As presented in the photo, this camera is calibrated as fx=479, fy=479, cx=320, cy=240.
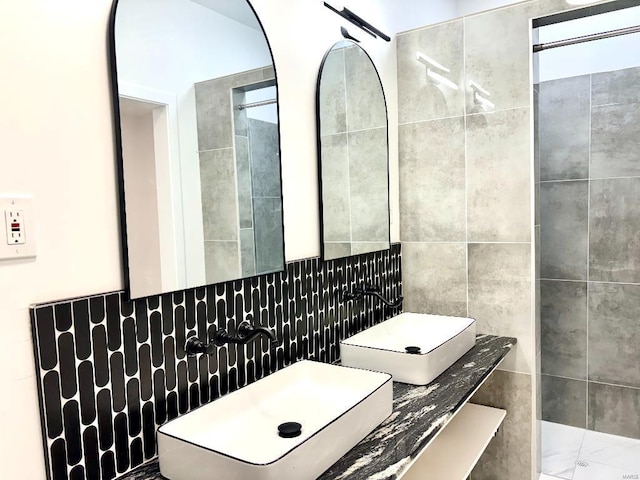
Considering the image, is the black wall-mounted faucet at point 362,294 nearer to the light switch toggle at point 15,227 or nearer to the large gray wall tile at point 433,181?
the large gray wall tile at point 433,181

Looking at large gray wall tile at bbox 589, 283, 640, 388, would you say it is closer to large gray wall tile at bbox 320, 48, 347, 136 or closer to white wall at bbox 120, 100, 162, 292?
large gray wall tile at bbox 320, 48, 347, 136

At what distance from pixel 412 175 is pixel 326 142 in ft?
2.32

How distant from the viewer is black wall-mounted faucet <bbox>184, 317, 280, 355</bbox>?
1323 millimetres

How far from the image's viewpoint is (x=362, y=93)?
86.2 inches

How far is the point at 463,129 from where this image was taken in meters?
2.32

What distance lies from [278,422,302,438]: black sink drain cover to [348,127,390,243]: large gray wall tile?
99cm

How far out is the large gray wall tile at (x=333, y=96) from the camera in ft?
6.31

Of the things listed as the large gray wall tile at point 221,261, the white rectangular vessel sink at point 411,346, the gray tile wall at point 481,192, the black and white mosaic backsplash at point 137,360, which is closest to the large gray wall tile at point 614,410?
the gray tile wall at point 481,192

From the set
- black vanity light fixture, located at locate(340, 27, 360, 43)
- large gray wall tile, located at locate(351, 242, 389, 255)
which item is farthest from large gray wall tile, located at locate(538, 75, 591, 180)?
black vanity light fixture, located at locate(340, 27, 360, 43)

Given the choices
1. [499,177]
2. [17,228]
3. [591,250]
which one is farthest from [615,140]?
[17,228]

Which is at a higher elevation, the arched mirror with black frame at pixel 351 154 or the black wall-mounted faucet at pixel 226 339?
the arched mirror with black frame at pixel 351 154

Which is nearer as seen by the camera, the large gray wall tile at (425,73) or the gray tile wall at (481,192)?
the gray tile wall at (481,192)

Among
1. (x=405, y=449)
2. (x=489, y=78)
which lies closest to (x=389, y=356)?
(x=405, y=449)

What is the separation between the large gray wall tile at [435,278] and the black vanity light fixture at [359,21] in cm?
104
